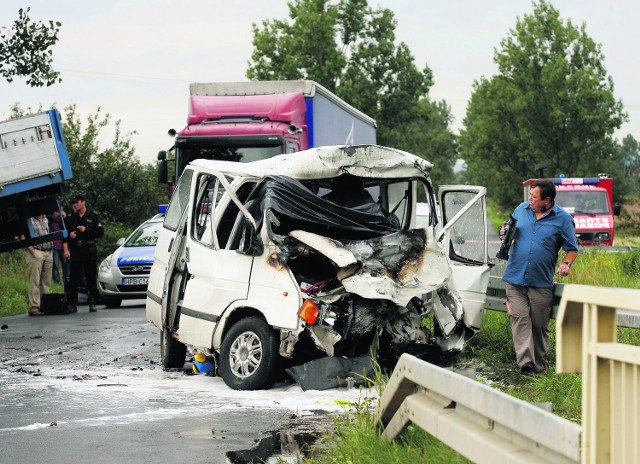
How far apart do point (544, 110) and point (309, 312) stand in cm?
4630

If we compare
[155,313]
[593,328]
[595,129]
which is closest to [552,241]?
[155,313]

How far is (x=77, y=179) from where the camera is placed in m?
32.4

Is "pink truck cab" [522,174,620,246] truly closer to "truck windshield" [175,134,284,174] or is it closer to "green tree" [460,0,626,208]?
"truck windshield" [175,134,284,174]

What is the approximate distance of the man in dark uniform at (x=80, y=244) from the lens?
20312 millimetres

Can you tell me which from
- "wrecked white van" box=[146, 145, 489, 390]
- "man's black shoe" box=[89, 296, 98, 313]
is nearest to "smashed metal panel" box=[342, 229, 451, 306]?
"wrecked white van" box=[146, 145, 489, 390]

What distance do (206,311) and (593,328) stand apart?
293 inches

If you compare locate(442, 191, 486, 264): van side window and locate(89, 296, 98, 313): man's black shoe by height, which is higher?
locate(442, 191, 486, 264): van side window

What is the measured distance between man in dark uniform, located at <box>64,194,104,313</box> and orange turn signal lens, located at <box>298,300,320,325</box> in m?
11.6

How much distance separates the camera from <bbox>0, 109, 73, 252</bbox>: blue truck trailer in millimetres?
16781

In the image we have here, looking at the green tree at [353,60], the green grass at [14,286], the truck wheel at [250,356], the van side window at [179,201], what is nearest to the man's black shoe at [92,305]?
the green grass at [14,286]

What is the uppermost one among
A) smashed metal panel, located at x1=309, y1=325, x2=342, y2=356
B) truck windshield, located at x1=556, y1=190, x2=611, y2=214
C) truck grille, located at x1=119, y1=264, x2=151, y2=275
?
truck windshield, located at x1=556, y1=190, x2=611, y2=214

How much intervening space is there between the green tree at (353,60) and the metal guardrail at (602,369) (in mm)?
60728

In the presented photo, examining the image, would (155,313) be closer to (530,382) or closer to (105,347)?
(105,347)

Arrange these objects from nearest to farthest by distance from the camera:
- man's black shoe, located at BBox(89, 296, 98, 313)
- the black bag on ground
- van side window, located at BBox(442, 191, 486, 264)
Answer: van side window, located at BBox(442, 191, 486, 264) < the black bag on ground < man's black shoe, located at BBox(89, 296, 98, 313)
